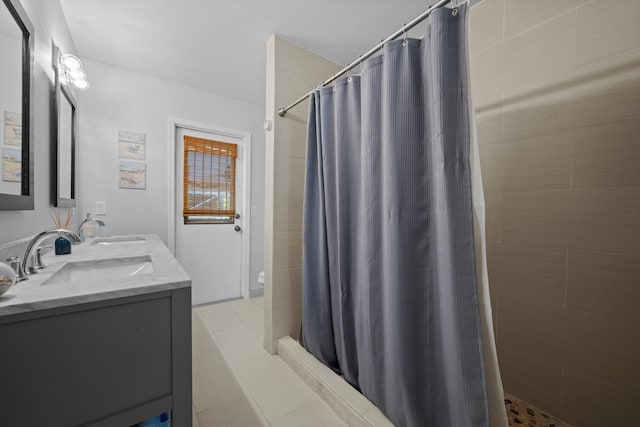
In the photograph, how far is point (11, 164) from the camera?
0.90 metres

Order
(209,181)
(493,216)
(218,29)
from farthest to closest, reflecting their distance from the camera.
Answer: (209,181) < (218,29) < (493,216)

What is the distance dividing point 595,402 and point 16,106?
8.58ft

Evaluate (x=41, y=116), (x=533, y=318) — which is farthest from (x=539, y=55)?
(x=41, y=116)

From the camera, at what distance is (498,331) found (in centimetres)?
131

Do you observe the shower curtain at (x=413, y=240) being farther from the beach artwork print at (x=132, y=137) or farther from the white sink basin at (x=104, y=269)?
the beach artwork print at (x=132, y=137)

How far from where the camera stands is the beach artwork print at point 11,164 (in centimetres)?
86

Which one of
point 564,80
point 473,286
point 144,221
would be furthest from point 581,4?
point 144,221

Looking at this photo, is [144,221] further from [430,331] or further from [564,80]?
[564,80]

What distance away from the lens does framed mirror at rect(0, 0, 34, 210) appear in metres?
0.85

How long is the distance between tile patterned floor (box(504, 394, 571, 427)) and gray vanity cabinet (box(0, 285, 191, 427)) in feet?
4.73

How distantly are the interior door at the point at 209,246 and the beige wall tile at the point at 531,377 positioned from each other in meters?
2.49

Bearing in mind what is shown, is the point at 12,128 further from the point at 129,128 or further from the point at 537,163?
the point at 537,163

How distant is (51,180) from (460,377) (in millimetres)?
2168

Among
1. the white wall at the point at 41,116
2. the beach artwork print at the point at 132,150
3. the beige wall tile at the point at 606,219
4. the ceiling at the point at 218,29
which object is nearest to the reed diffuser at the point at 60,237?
the white wall at the point at 41,116
